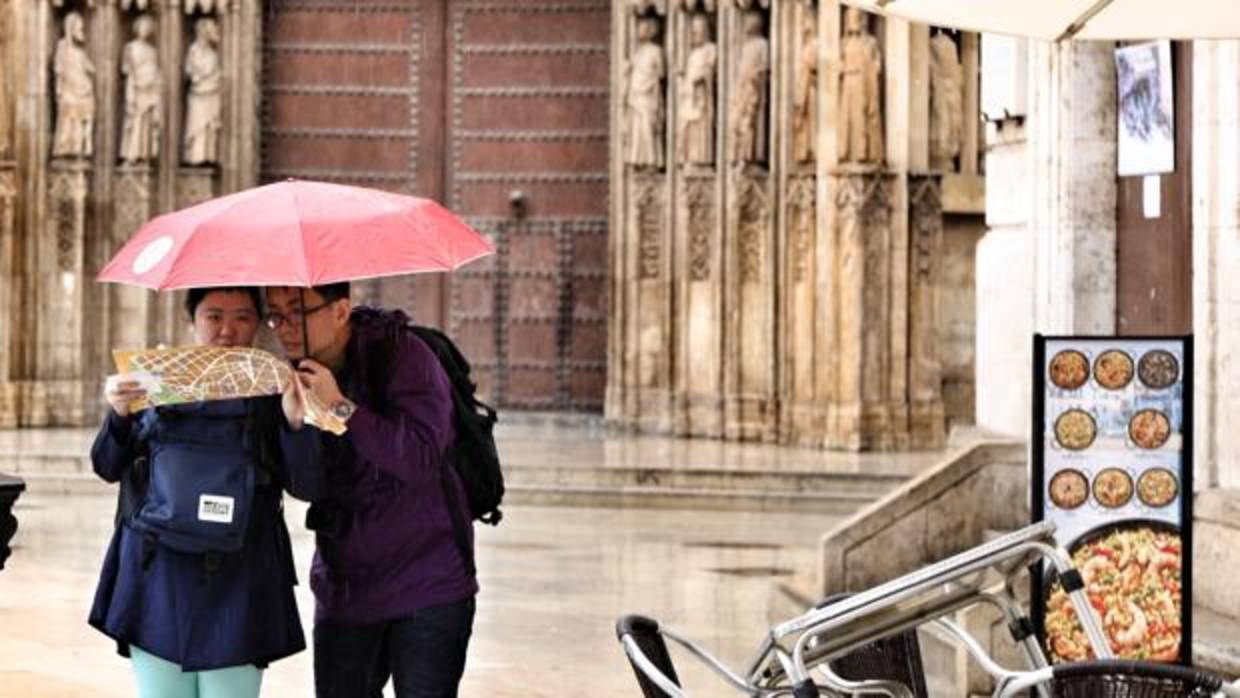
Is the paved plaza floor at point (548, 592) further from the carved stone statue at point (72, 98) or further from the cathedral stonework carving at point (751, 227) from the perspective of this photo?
the carved stone statue at point (72, 98)

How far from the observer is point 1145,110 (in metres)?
11.3

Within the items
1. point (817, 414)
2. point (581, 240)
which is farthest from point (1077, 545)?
point (581, 240)

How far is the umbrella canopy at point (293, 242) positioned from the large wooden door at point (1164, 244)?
5159 mm

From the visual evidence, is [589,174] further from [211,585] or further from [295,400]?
[295,400]

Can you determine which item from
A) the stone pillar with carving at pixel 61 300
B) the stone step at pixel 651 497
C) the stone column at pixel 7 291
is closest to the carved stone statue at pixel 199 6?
the stone pillar with carving at pixel 61 300

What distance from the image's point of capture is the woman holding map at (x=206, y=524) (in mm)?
6039

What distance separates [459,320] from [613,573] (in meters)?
11.3

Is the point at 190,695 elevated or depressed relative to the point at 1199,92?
depressed

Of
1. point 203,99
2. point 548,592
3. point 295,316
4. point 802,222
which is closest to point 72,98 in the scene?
point 203,99

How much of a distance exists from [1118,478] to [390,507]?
267cm

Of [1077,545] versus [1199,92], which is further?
[1199,92]

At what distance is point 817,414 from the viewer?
74.4 feet

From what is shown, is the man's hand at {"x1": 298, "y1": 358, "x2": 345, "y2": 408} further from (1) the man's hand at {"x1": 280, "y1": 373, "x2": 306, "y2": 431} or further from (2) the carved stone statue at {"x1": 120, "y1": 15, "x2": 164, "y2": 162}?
(2) the carved stone statue at {"x1": 120, "y1": 15, "x2": 164, "y2": 162}

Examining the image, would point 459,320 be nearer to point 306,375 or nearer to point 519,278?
point 519,278
